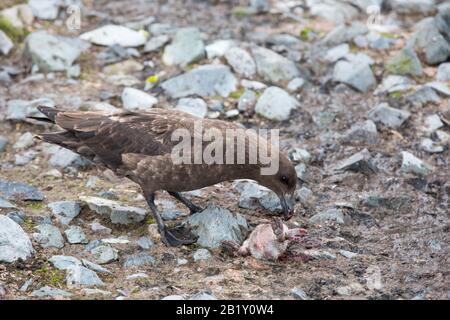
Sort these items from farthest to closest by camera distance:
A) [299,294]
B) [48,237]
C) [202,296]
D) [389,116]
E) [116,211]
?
[389,116]
[116,211]
[48,237]
[299,294]
[202,296]

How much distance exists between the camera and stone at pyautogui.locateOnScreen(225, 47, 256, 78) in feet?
28.5

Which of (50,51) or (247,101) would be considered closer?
(247,101)

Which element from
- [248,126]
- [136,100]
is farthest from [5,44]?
[248,126]

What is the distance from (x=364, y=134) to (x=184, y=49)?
8.69 feet

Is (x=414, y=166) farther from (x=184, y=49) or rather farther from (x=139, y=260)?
(x=184, y=49)

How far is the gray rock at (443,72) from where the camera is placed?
8617mm

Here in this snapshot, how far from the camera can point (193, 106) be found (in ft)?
26.6

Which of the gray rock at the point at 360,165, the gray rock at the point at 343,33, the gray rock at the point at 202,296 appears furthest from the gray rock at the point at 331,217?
the gray rock at the point at 343,33

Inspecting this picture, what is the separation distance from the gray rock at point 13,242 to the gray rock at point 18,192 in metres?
0.92

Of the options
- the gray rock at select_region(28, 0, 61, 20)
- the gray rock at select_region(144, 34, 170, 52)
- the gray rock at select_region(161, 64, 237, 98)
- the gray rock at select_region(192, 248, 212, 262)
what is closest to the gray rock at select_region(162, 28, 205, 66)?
the gray rock at select_region(144, 34, 170, 52)

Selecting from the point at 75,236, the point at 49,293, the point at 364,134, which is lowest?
the point at 364,134

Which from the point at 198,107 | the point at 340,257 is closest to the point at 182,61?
the point at 198,107

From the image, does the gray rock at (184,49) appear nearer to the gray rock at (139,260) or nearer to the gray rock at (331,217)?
the gray rock at (331,217)

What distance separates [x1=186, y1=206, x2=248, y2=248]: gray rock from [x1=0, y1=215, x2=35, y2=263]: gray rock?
1360 mm
